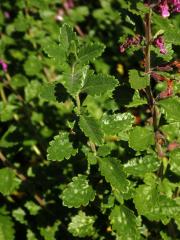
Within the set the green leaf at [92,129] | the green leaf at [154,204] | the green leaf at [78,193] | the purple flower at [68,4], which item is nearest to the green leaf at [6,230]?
the green leaf at [78,193]

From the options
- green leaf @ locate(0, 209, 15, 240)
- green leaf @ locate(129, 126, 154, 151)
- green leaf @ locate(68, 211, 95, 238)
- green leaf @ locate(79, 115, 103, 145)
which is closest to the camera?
green leaf @ locate(79, 115, 103, 145)

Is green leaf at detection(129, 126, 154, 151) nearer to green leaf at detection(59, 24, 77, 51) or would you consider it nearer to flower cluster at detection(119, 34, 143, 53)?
flower cluster at detection(119, 34, 143, 53)

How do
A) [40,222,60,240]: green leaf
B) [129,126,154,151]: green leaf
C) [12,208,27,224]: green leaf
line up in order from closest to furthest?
[129,126,154,151]: green leaf < [40,222,60,240]: green leaf < [12,208,27,224]: green leaf

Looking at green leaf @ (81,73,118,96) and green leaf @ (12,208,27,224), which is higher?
green leaf @ (81,73,118,96)

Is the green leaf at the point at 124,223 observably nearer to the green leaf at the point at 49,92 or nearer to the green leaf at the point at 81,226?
the green leaf at the point at 81,226

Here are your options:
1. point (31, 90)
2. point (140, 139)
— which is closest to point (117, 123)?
point (140, 139)

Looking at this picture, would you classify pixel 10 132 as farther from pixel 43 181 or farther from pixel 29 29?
pixel 29 29

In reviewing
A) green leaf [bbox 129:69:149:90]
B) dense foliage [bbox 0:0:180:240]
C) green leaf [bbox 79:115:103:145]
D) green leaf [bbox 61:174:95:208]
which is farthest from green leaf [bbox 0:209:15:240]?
green leaf [bbox 129:69:149:90]
